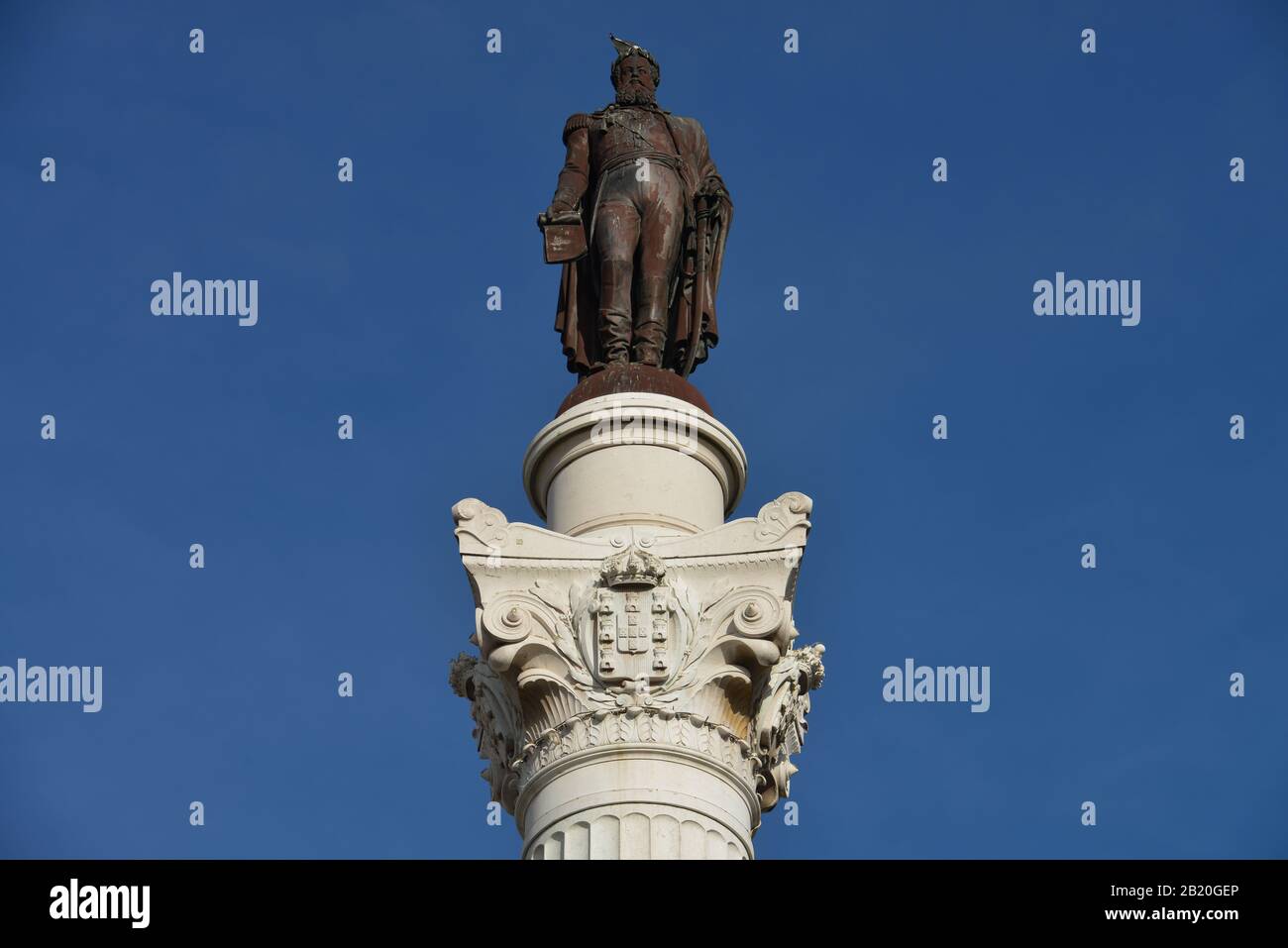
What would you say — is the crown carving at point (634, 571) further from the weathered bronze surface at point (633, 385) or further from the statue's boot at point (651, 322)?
the statue's boot at point (651, 322)

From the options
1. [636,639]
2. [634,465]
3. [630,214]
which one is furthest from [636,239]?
[636,639]

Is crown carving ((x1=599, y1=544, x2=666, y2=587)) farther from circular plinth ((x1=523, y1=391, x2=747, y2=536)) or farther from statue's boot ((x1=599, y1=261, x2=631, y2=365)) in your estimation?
statue's boot ((x1=599, y1=261, x2=631, y2=365))

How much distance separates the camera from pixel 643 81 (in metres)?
29.6

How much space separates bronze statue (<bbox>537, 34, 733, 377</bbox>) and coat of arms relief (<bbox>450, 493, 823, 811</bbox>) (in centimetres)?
353

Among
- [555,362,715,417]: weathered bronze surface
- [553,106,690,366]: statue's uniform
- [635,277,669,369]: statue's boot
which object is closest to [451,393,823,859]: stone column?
[555,362,715,417]: weathered bronze surface

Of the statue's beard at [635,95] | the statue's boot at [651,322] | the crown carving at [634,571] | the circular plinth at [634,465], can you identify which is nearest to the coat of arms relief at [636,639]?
the crown carving at [634,571]

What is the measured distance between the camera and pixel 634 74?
29.6 m

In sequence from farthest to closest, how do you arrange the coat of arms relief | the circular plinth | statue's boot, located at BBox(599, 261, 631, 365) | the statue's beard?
the statue's beard, statue's boot, located at BBox(599, 261, 631, 365), the circular plinth, the coat of arms relief

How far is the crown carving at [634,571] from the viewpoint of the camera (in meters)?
24.1

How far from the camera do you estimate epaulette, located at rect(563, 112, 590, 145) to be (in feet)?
95.1

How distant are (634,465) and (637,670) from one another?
2.62m
